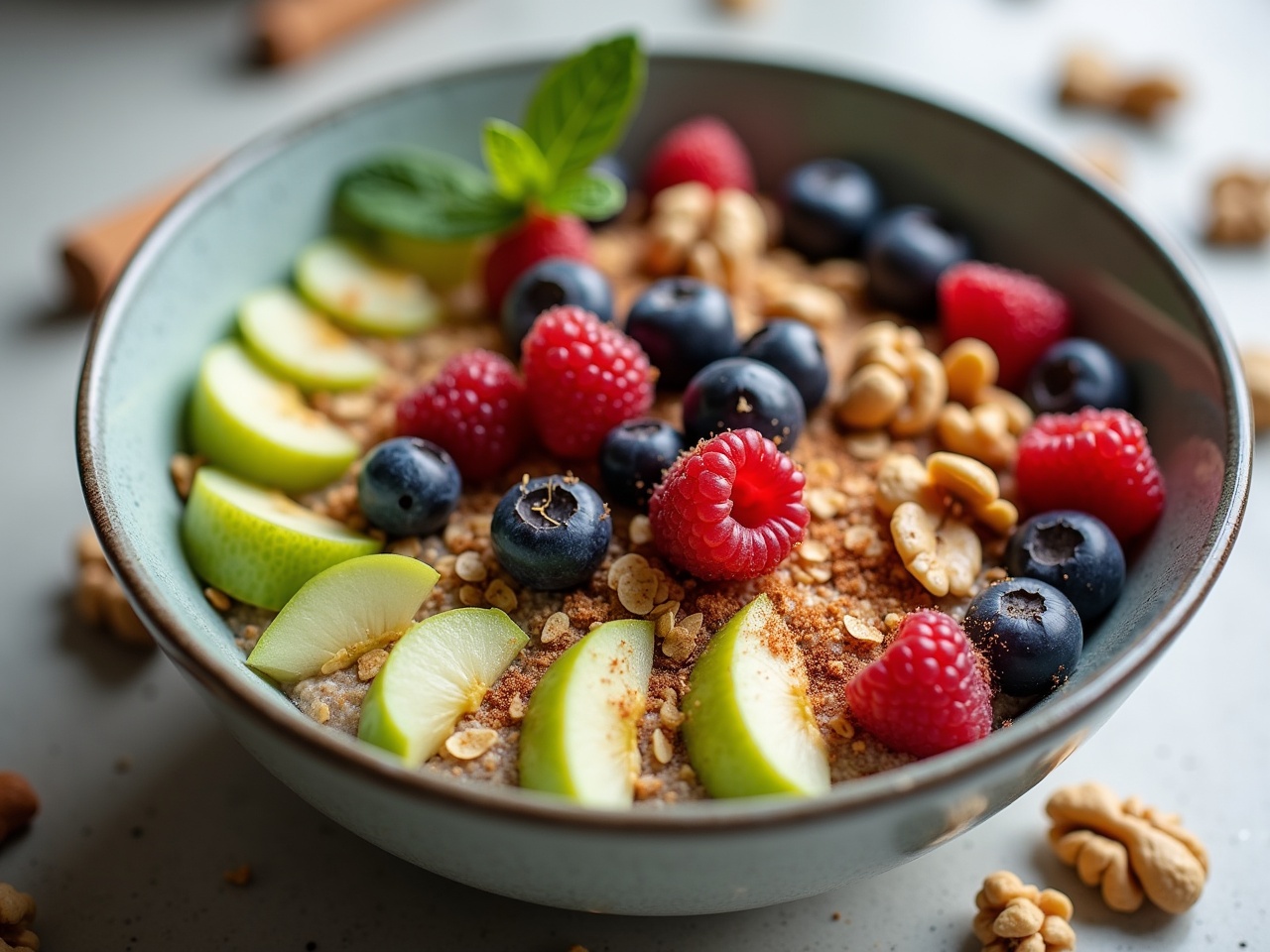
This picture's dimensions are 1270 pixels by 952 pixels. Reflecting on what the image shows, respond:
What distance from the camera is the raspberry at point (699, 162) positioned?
69.7 inches

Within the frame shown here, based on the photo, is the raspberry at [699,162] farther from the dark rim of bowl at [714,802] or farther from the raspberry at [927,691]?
the raspberry at [927,691]

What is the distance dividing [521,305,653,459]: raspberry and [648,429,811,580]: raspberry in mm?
132

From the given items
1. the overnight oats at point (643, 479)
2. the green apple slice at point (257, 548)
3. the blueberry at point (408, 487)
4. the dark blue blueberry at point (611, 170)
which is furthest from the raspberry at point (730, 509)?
the dark blue blueberry at point (611, 170)

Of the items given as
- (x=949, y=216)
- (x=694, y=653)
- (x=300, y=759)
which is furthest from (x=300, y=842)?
(x=949, y=216)

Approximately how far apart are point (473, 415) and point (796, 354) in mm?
388

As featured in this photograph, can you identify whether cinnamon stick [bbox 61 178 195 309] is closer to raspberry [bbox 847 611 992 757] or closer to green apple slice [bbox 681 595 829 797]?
green apple slice [bbox 681 595 829 797]

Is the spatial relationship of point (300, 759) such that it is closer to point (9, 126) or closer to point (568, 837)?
point (568, 837)

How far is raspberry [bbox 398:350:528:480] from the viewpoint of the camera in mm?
1399

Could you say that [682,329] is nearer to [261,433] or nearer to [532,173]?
[532,173]

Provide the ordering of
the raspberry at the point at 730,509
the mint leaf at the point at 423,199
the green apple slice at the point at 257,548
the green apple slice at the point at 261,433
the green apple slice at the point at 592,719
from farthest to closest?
1. the mint leaf at the point at 423,199
2. the green apple slice at the point at 261,433
3. the green apple slice at the point at 257,548
4. the raspberry at the point at 730,509
5. the green apple slice at the point at 592,719

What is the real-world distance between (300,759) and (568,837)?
0.25m

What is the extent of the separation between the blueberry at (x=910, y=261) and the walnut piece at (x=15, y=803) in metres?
1.23

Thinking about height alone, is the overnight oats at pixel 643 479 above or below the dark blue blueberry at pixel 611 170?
below

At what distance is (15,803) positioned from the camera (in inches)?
52.5
